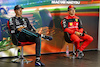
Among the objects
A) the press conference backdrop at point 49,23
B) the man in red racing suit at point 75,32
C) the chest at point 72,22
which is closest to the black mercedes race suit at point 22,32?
the press conference backdrop at point 49,23

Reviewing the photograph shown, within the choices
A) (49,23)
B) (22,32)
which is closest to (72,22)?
(49,23)

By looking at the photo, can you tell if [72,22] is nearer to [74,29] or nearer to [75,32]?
[74,29]

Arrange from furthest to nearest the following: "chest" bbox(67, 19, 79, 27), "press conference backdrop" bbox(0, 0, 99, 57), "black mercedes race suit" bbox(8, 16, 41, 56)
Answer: "chest" bbox(67, 19, 79, 27) < "press conference backdrop" bbox(0, 0, 99, 57) < "black mercedes race suit" bbox(8, 16, 41, 56)

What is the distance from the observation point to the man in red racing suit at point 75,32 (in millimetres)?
4754

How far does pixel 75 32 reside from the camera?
4.81 m

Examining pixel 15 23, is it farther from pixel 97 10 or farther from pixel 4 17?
pixel 97 10

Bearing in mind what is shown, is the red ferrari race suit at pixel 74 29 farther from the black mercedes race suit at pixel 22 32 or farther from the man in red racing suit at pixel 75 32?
the black mercedes race suit at pixel 22 32

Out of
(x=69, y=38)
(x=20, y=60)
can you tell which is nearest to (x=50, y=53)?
(x=69, y=38)

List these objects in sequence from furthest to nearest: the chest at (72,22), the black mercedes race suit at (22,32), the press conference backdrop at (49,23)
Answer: the chest at (72,22) < the press conference backdrop at (49,23) < the black mercedes race suit at (22,32)

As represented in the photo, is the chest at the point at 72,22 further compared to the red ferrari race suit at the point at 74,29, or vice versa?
the chest at the point at 72,22

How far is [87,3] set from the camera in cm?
581

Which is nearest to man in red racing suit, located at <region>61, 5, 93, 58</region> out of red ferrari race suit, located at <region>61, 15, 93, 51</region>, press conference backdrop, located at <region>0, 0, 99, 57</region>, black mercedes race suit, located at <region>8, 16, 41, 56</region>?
red ferrari race suit, located at <region>61, 15, 93, 51</region>

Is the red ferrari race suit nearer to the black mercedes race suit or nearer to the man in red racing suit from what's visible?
the man in red racing suit

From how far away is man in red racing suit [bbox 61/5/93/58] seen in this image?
187 inches
